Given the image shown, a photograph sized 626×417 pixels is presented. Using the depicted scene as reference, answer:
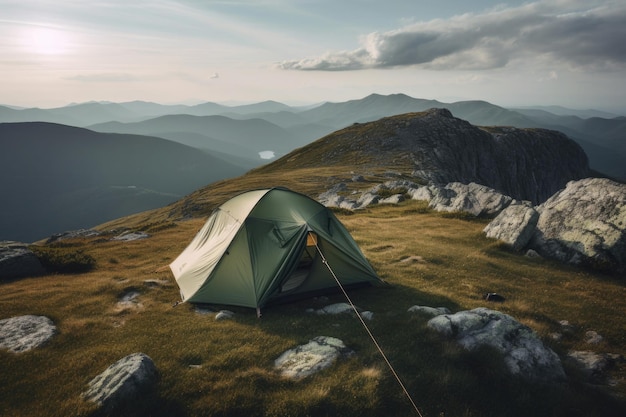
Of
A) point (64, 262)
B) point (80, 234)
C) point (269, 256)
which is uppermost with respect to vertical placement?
point (269, 256)

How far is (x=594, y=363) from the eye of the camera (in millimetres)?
11758

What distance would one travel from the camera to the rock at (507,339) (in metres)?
10.6

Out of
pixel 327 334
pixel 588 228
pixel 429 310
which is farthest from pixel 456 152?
pixel 327 334

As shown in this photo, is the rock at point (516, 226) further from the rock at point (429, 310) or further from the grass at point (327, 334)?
the rock at point (429, 310)

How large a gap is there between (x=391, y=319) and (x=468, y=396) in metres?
4.55

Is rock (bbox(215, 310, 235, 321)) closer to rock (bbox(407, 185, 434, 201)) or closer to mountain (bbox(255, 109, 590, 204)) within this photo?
rock (bbox(407, 185, 434, 201))

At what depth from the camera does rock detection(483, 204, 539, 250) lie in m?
24.0

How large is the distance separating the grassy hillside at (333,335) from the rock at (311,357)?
0.33 m

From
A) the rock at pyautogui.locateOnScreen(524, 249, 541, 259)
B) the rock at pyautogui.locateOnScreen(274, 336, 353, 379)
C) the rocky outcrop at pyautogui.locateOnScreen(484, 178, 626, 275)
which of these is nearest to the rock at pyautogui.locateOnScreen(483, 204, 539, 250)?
the rocky outcrop at pyautogui.locateOnScreen(484, 178, 626, 275)

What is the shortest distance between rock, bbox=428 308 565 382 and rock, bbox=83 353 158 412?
9.36 m

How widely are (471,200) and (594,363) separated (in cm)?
2477

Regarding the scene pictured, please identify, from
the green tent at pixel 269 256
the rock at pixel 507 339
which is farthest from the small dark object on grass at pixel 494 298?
the green tent at pixel 269 256

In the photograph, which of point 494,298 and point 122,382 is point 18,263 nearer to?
point 122,382

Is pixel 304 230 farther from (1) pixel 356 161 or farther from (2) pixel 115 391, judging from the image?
(1) pixel 356 161
